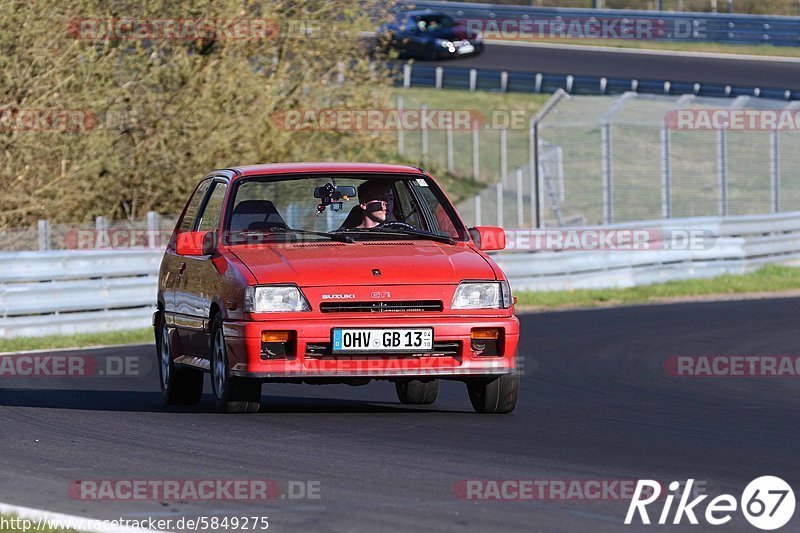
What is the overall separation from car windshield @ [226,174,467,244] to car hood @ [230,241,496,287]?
0.19 m

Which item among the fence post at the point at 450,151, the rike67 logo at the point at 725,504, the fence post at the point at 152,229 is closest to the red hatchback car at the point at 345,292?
the rike67 logo at the point at 725,504

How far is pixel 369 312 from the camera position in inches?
368

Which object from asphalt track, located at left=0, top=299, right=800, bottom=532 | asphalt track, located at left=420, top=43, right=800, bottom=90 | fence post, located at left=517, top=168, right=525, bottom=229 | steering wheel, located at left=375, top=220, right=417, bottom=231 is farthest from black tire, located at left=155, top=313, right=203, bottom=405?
asphalt track, located at left=420, top=43, right=800, bottom=90

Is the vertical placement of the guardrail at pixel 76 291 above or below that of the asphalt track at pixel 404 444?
below

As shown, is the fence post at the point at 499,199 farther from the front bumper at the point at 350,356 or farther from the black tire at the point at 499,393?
the front bumper at the point at 350,356

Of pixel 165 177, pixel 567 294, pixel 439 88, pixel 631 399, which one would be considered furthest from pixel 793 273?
pixel 439 88

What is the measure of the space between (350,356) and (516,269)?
14.4 metres

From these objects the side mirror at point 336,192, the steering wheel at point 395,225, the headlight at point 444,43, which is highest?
the side mirror at point 336,192

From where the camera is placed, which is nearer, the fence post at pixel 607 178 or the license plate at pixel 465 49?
the fence post at pixel 607 178

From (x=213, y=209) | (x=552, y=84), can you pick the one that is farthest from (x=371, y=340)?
(x=552, y=84)

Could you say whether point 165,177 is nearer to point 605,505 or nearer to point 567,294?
point 567,294

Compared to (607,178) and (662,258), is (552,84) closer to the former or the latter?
(607,178)

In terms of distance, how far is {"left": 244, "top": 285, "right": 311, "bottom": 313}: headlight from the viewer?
30.7 feet

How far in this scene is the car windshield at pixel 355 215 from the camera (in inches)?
404
